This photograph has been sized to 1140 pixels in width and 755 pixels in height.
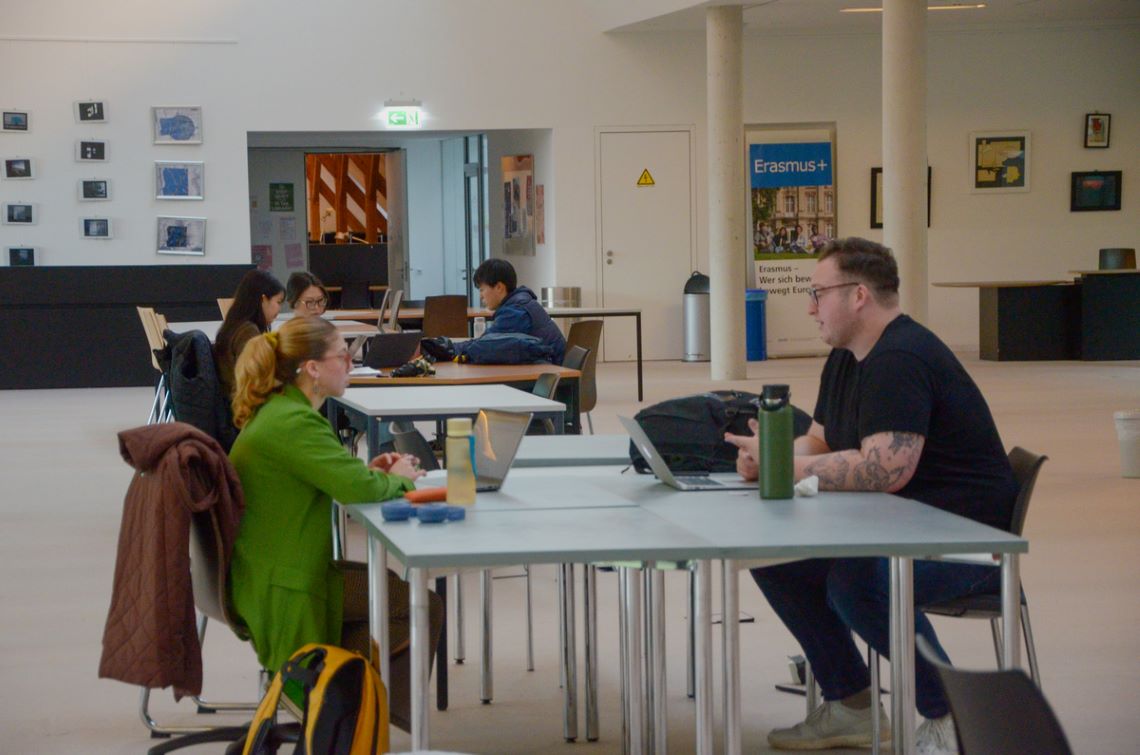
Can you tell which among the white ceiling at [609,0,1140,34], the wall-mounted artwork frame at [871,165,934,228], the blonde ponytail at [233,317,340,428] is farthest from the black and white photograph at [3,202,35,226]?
the blonde ponytail at [233,317,340,428]

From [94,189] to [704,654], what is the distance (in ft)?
40.4

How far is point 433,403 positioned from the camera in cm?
523

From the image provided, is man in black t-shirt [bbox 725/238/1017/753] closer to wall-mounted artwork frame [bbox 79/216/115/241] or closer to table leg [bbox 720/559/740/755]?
table leg [bbox 720/559/740/755]

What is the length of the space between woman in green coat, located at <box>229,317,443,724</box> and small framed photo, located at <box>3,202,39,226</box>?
37.1ft

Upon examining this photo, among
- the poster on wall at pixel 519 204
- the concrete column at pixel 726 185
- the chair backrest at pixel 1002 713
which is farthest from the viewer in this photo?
the poster on wall at pixel 519 204

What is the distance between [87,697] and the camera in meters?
4.18

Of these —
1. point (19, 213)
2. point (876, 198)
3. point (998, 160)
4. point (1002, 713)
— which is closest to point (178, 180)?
point (19, 213)

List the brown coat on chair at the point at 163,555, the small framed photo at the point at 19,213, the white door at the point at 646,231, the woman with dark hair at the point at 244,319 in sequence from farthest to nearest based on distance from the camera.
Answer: the white door at the point at 646,231 < the small framed photo at the point at 19,213 < the woman with dark hair at the point at 244,319 < the brown coat on chair at the point at 163,555

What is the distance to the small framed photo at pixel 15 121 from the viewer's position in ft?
45.4

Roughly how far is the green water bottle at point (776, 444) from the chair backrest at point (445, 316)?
26.9 feet

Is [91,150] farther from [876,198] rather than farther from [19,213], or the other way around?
[876,198]

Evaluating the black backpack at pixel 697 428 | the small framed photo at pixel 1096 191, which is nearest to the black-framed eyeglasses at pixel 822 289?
the black backpack at pixel 697 428

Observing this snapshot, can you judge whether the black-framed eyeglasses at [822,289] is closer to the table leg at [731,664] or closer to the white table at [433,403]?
the table leg at [731,664]

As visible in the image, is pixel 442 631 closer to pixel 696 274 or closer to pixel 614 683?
pixel 614 683
